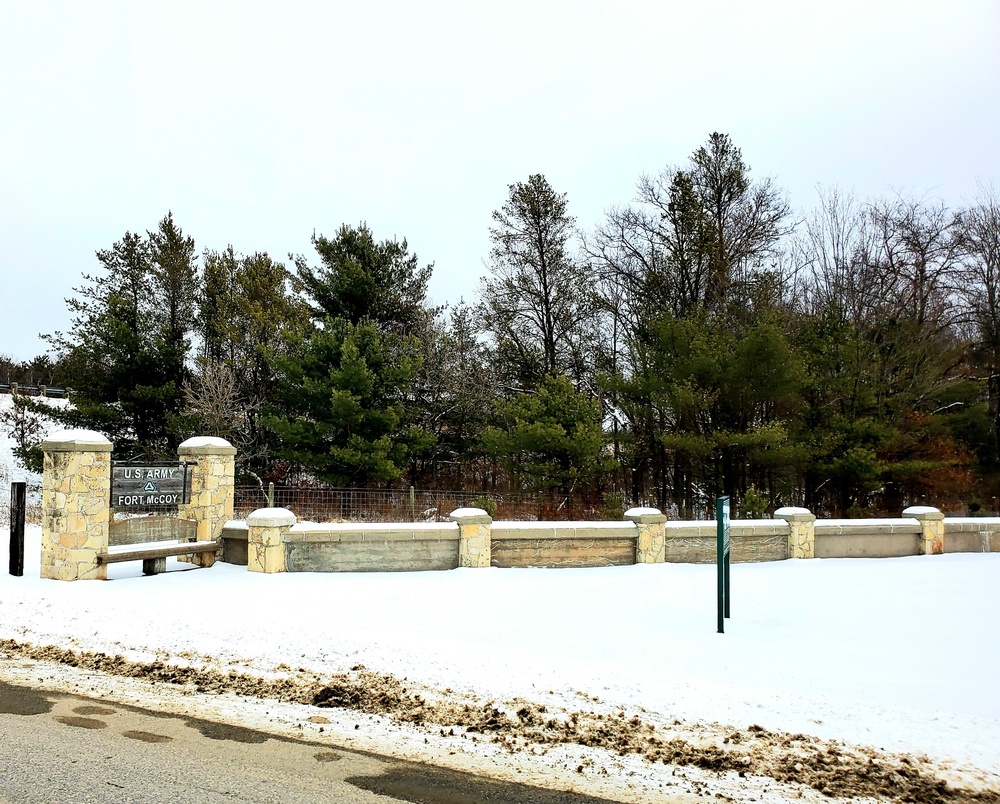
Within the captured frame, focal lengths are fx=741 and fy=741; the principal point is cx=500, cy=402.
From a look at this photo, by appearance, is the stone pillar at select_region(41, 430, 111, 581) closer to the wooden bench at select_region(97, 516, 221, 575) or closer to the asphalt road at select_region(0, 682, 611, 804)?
the wooden bench at select_region(97, 516, 221, 575)

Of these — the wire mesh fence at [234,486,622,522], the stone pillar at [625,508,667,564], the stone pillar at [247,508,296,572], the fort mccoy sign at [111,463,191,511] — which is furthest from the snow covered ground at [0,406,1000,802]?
the wire mesh fence at [234,486,622,522]

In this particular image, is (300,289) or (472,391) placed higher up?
(300,289)

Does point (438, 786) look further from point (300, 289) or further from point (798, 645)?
point (300, 289)

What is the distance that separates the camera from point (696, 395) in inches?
843

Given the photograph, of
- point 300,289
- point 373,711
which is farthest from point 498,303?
point 373,711

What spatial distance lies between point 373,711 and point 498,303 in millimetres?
23232

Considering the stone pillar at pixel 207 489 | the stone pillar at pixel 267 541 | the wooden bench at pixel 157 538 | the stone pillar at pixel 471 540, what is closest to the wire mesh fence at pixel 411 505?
the stone pillar at pixel 471 540

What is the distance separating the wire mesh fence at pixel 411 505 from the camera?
766 inches

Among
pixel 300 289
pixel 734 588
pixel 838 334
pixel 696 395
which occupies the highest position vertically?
pixel 300 289

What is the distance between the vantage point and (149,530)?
1129cm

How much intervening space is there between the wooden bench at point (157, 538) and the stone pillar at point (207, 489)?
0.16 metres

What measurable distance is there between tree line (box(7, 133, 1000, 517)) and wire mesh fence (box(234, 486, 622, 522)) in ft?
2.98

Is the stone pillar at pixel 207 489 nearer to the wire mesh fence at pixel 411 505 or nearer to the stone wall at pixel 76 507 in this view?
the stone wall at pixel 76 507

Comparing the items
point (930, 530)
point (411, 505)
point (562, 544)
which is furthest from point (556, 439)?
point (930, 530)
